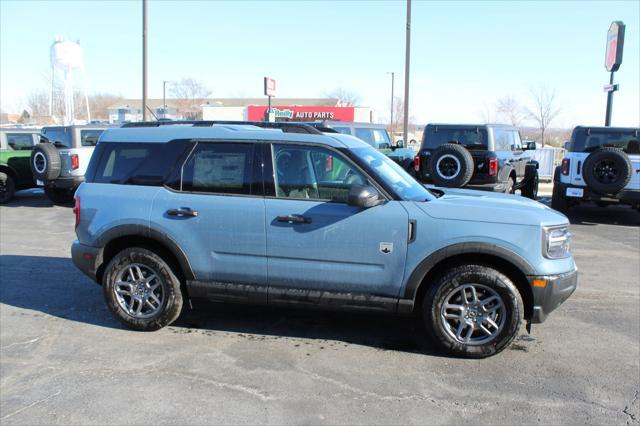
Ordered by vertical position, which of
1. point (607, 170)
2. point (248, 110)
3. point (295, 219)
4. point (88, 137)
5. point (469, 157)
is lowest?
point (295, 219)

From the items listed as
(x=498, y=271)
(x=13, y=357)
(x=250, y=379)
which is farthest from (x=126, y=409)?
(x=498, y=271)

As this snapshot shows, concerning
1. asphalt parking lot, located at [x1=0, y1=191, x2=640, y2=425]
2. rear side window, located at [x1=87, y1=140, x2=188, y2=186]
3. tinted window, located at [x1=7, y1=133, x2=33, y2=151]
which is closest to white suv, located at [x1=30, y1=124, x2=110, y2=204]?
tinted window, located at [x1=7, y1=133, x2=33, y2=151]

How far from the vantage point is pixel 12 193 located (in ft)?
44.2

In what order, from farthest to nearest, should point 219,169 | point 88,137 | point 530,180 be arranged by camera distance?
point 530,180, point 88,137, point 219,169

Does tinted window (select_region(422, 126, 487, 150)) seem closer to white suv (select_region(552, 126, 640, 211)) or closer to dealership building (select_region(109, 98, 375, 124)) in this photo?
white suv (select_region(552, 126, 640, 211))

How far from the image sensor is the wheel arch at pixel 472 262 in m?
4.06

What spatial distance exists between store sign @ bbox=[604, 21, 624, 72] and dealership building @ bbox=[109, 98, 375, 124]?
15.5 m

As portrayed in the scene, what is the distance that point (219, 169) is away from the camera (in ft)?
15.0

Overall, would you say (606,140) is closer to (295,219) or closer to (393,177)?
(393,177)

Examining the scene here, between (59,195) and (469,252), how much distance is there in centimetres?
1164

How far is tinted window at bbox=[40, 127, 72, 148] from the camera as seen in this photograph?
487 inches

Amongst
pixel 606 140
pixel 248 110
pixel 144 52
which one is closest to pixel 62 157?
pixel 144 52

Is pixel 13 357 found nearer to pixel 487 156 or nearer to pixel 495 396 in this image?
pixel 495 396

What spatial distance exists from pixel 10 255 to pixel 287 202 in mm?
5437
